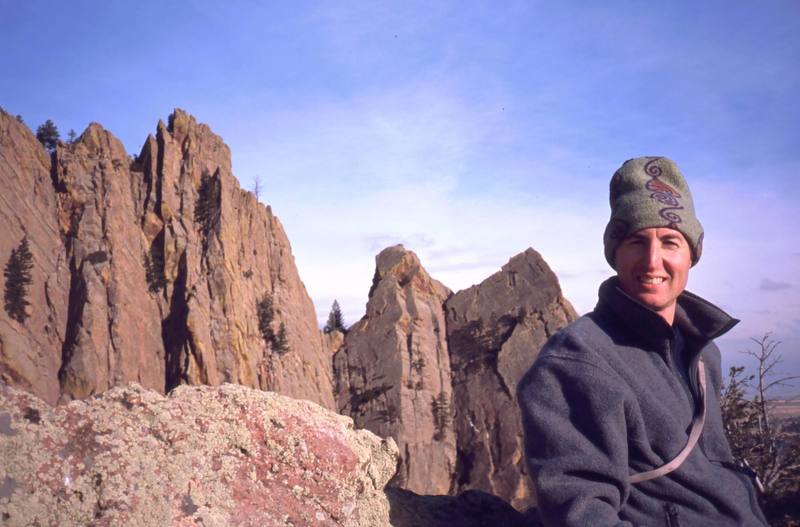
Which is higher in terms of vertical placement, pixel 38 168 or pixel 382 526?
pixel 38 168

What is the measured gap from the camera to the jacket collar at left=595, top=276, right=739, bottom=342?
133 inches

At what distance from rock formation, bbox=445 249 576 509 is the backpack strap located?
17.9 m

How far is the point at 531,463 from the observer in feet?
9.61

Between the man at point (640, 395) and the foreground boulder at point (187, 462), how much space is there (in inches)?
49.1

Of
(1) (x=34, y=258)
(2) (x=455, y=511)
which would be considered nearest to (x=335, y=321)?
(1) (x=34, y=258)

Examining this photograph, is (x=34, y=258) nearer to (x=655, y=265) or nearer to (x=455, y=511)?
(x=455, y=511)

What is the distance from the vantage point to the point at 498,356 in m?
23.7

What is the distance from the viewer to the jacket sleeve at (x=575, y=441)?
2.73 meters

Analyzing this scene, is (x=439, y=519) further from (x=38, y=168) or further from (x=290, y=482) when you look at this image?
(x=38, y=168)

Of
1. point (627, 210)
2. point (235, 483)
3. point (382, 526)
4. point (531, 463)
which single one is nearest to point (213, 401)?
point (235, 483)

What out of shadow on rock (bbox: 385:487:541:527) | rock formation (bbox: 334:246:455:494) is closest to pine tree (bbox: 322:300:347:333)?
rock formation (bbox: 334:246:455:494)

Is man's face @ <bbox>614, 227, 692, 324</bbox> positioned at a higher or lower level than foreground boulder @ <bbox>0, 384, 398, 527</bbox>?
higher

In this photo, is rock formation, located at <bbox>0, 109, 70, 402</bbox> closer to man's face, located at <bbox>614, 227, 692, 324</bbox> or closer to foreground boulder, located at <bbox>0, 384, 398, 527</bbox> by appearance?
foreground boulder, located at <bbox>0, 384, 398, 527</bbox>

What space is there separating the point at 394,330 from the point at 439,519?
19.6 meters
